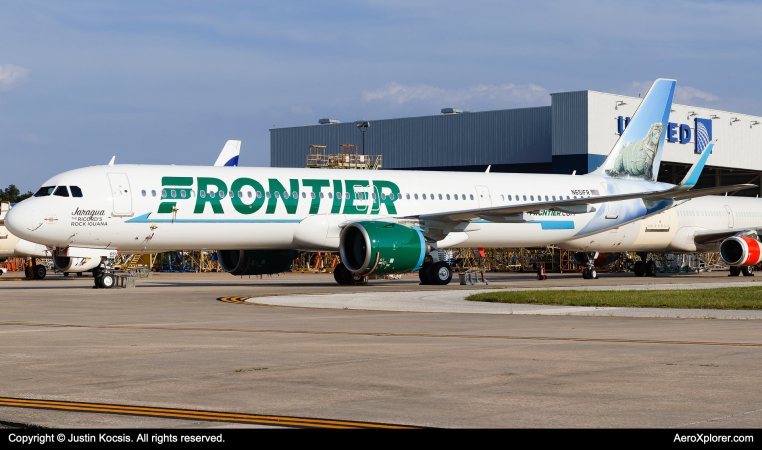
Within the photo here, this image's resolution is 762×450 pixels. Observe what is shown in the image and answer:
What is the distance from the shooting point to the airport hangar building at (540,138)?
57.2m

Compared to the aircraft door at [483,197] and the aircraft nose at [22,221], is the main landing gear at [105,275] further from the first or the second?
the aircraft door at [483,197]

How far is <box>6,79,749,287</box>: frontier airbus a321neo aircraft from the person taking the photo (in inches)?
1014

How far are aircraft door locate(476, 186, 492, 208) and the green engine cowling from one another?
4.83m

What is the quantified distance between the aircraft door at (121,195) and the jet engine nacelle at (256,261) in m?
5.50

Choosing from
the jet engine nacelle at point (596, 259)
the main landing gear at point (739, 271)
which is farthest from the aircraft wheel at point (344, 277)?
the main landing gear at point (739, 271)

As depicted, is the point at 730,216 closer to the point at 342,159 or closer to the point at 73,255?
the point at 342,159

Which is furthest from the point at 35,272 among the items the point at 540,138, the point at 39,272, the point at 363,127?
the point at 540,138

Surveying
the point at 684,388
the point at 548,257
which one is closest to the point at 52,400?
the point at 684,388

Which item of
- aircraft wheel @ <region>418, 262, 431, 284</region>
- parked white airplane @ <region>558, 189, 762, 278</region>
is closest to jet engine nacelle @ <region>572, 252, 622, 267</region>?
parked white airplane @ <region>558, 189, 762, 278</region>

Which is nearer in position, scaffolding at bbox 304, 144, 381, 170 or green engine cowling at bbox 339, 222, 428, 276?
green engine cowling at bbox 339, 222, 428, 276

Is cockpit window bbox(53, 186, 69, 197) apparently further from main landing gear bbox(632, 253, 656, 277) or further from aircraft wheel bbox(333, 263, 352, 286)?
main landing gear bbox(632, 253, 656, 277)

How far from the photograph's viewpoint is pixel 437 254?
99.9 feet

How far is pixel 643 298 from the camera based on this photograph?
21125 mm
